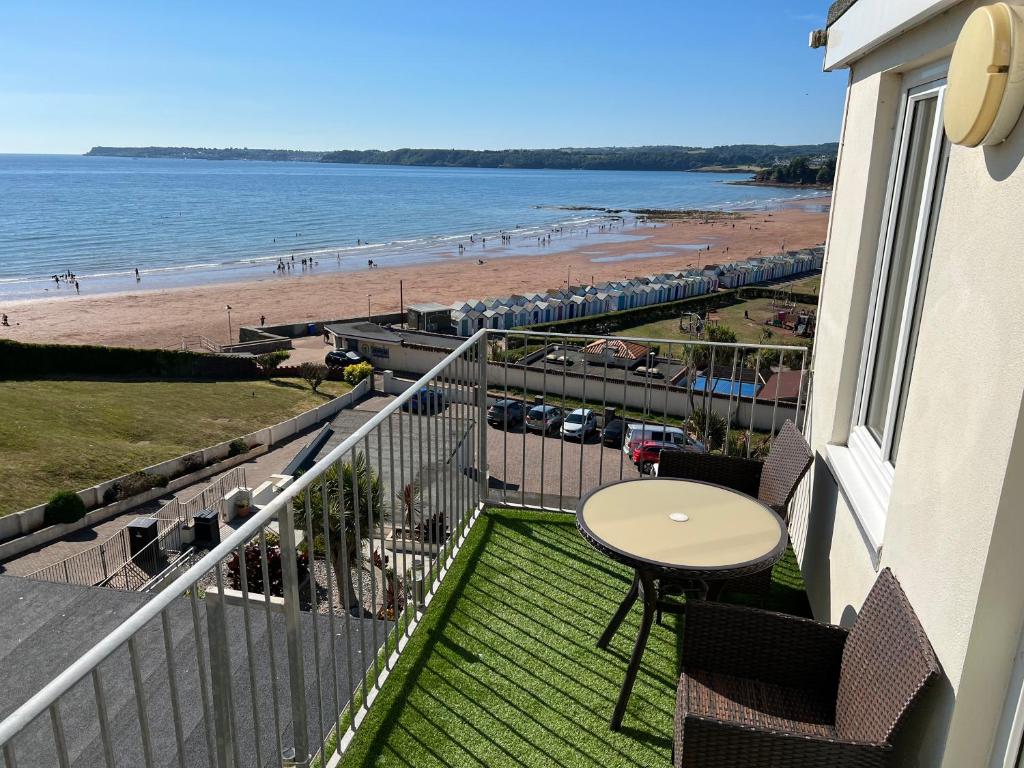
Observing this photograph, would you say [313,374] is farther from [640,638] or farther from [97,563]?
[640,638]

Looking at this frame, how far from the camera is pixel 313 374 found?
28.9m

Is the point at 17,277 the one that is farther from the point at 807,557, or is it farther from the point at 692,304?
the point at 807,557

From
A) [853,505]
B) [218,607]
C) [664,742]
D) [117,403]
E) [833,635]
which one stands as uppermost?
[218,607]

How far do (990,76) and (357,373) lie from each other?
27.9m

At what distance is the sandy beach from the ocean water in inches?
141

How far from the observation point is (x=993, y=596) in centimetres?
179

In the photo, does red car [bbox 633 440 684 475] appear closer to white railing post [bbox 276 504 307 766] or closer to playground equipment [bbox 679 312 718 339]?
white railing post [bbox 276 504 307 766]

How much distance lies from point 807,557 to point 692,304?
40016 millimetres

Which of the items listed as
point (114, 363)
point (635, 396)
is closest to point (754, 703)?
point (635, 396)

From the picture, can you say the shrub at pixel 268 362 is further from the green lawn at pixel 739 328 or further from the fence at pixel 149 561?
the green lawn at pixel 739 328

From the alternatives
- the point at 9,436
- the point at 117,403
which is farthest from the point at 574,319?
the point at 9,436

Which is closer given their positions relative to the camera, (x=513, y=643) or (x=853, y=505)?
(x=853, y=505)

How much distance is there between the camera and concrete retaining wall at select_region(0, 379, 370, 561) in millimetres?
15680

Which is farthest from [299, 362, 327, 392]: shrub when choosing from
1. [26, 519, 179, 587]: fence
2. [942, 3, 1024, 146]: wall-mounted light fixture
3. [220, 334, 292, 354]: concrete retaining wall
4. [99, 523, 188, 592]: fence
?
[942, 3, 1024, 146]: wall-mounted light fixture
